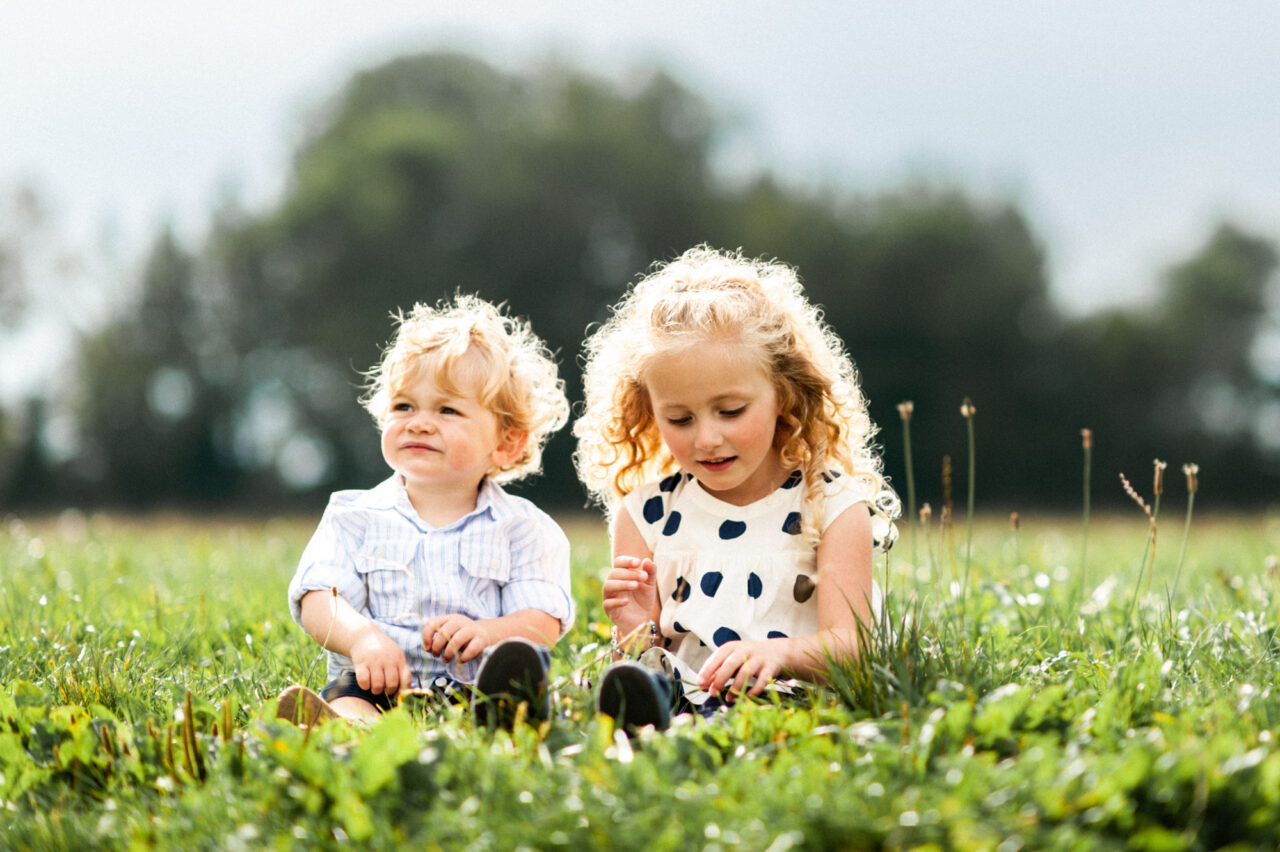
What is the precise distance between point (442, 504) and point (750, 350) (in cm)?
97

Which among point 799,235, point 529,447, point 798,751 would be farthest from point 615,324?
point 799,235

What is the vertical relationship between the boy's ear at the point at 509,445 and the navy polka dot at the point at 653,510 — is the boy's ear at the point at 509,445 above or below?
above

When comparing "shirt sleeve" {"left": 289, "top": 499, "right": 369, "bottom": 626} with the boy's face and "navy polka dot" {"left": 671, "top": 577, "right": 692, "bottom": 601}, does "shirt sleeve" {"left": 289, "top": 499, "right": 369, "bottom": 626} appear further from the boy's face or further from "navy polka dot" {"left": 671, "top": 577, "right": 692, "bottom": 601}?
"navy polka dot" {"left": 671, "top": 577, "right": 692, "bottom": 601}

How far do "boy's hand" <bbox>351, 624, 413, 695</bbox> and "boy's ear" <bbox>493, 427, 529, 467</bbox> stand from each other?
2.24ft

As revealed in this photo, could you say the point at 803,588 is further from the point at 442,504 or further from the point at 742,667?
the point at 442,504

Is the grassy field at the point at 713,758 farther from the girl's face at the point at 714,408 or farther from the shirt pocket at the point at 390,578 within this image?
the girl's face at the point at 714,408

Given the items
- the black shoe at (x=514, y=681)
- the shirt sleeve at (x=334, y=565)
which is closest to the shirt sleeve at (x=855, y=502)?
the black shoe at (x=514, y=681)

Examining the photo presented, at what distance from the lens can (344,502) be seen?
326 centimetres

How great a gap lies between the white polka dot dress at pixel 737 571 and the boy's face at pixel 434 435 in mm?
577

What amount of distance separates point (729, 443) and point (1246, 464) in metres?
22.1

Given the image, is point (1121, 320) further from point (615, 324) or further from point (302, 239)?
point (615, 324)

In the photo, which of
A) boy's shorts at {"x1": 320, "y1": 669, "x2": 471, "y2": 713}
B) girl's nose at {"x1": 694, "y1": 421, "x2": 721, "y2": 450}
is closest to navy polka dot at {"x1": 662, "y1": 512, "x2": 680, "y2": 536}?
girl's nose at {"x1": 694, "y1": 421, "x2": 721, "y2": 450}

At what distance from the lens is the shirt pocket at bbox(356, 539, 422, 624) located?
3086 millimetres

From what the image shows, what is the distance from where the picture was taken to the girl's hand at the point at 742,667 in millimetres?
2635
